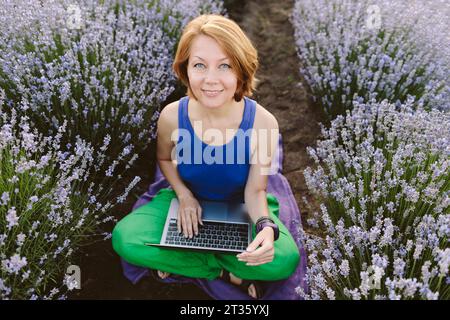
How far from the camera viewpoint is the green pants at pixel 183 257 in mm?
2152

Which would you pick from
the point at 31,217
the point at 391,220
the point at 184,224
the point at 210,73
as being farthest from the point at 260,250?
the point at 31,217

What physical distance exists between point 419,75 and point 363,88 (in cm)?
44

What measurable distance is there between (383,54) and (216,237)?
171 centimetres

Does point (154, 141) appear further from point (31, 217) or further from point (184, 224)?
point (31, 217)

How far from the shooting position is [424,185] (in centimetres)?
202

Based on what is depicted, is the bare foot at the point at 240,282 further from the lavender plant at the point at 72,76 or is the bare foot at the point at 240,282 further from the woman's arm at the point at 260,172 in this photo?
the lavender plant at the point at 72,76

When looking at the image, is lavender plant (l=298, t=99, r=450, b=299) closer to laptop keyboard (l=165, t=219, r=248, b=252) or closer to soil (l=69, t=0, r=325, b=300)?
laptop keyboard (l=165, t=219, r=248, b=252)

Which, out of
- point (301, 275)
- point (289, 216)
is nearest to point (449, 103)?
point (289, 216)

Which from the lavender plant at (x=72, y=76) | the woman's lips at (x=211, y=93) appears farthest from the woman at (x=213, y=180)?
the lavender plant at (x=72, y=76)

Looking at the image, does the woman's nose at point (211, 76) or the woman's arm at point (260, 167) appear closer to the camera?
the woman's nose at point (211, 76)

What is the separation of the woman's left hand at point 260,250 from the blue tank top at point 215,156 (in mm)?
364

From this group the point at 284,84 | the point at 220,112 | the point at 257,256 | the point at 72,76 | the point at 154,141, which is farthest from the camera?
the point at 284,84

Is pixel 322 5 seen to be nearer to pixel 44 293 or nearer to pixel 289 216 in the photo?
pixel 289 216

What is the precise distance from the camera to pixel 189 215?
2.16 meters
